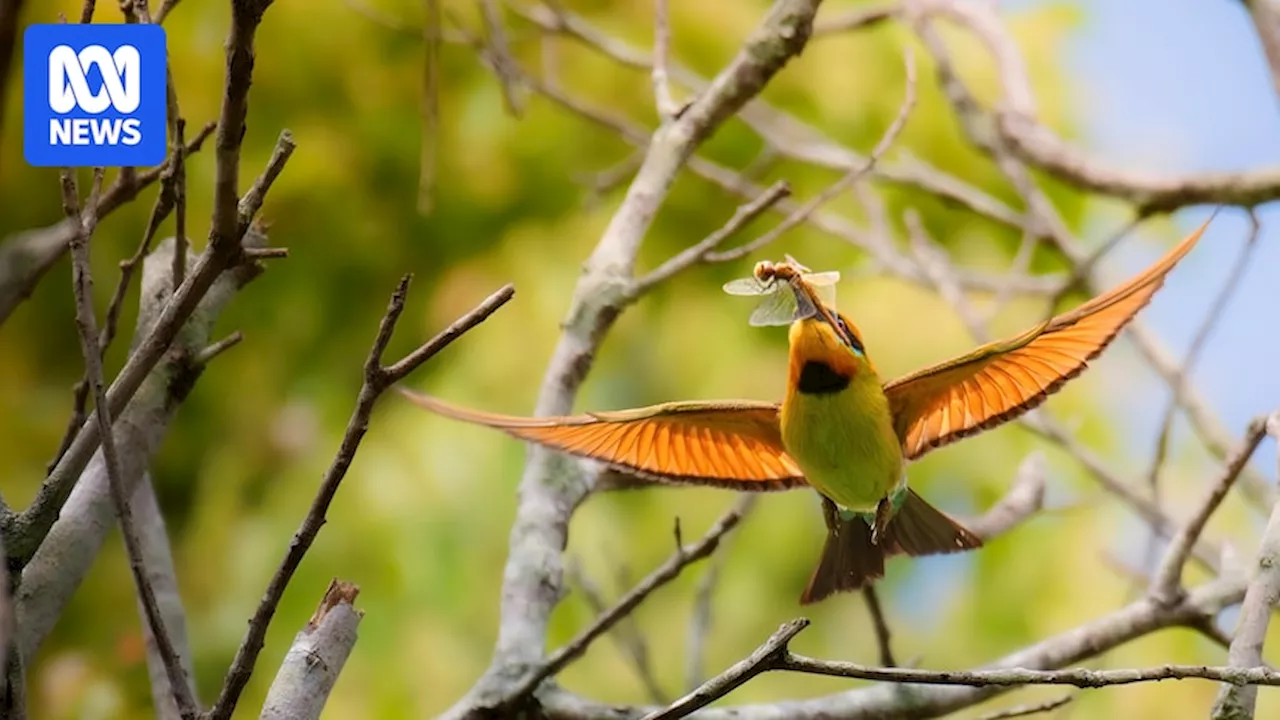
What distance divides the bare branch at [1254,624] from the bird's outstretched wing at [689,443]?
0.18 metres

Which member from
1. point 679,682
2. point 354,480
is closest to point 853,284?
point 679,682

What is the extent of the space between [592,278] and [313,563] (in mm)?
754

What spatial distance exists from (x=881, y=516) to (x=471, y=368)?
2.49 feet

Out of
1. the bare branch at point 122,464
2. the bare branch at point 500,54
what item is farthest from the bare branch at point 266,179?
the bare branch at point 500,54

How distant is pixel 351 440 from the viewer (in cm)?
36

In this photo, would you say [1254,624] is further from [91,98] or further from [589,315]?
[91,98]

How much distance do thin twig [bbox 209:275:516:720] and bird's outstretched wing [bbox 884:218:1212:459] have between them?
217mm

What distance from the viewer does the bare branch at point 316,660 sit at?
1.45ft

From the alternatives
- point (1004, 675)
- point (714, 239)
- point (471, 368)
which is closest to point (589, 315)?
point (714, 239)

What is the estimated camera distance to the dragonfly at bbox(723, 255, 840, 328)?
47 cm

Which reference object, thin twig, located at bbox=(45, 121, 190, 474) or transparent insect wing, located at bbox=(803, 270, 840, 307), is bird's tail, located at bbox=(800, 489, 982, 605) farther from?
thin twig, located at bbox=(45, 121, 190, 474)

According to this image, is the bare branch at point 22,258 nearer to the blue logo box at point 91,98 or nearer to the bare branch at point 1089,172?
the blue logo box at point 91,98

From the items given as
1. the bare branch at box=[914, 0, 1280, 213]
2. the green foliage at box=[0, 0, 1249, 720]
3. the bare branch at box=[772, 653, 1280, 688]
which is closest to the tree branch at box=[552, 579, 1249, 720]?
the bare branch at box=[772, 653, 1280, 688]

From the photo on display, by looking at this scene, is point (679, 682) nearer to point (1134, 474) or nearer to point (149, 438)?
point (1134, 474)
